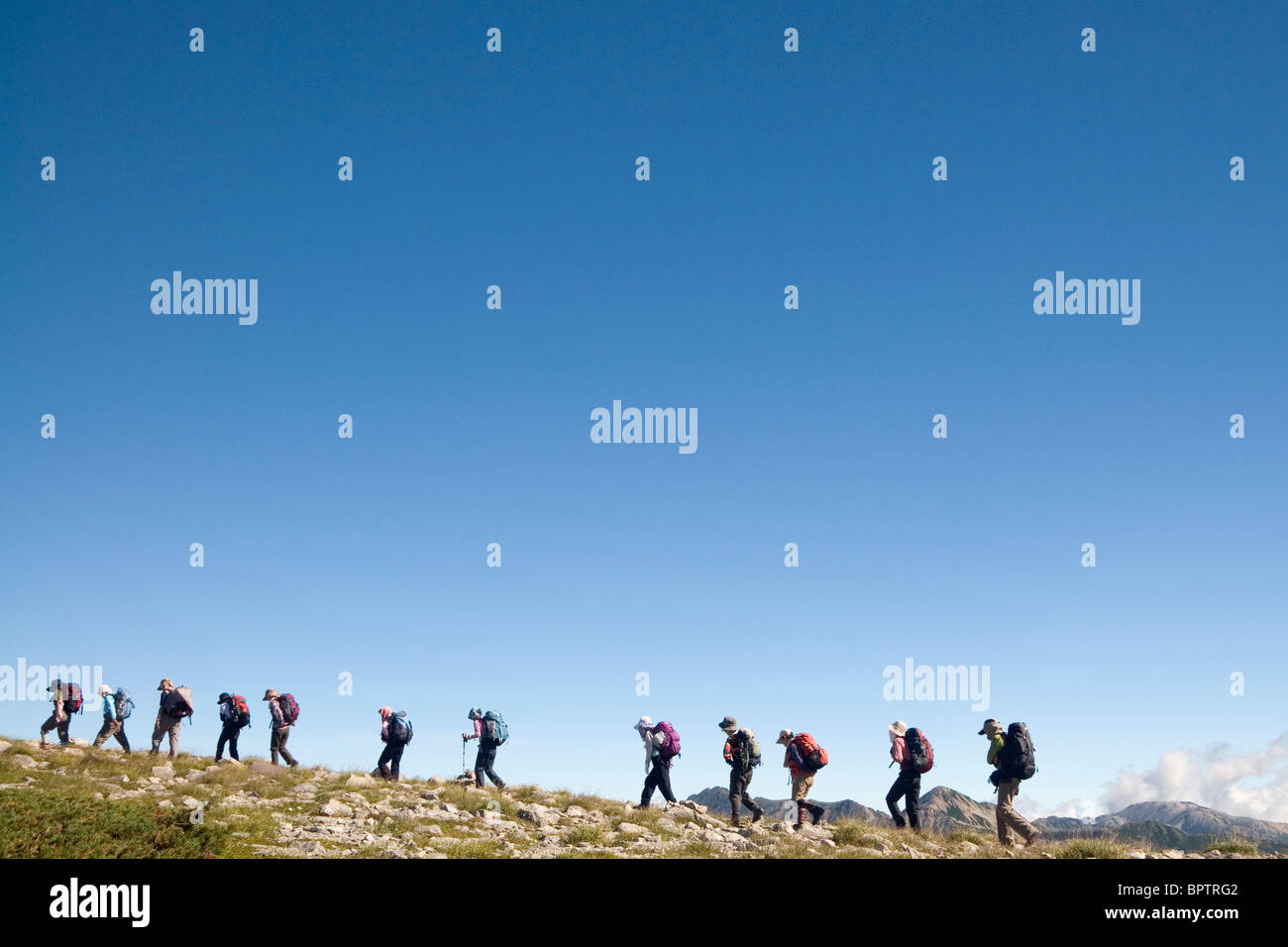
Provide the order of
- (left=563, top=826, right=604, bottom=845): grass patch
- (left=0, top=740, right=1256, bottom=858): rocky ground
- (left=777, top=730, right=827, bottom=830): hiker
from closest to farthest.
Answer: (left=0, top=740, right=1256, bottom=858): rocky ground < (left=563, top=826, right=604, bottom=845): grass patch < (left=777, top=730, right=827, bottom=830): hiker

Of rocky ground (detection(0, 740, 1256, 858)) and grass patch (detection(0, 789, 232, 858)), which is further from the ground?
grass patch (detection(0, 789, 232, 858))

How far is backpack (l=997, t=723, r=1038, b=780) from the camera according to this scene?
16.7 metres

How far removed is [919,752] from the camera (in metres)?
18.8

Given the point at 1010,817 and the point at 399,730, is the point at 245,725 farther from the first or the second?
the point at 1010,817

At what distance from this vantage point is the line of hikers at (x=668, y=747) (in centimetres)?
1697

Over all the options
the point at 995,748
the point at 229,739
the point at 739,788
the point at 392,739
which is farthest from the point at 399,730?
the point at 995,748

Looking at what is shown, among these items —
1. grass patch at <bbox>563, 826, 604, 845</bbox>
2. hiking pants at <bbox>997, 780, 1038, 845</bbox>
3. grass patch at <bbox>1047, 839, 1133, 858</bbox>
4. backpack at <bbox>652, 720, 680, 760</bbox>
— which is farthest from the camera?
backpack at <bbox>652, 720, 680, 760</bbox>

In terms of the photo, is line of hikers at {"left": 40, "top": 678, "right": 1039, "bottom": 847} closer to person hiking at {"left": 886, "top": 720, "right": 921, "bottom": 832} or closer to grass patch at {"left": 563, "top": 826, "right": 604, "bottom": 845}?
person hiking at {"left": 886, "top": 720, "right": 921, "bottom": 832}

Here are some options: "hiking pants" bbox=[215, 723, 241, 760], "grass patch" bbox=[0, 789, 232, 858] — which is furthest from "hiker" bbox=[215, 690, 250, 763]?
"grass patch" bbox=[0, 789, 232, 858]

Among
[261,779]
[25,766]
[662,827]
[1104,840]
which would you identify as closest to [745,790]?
[662,827]

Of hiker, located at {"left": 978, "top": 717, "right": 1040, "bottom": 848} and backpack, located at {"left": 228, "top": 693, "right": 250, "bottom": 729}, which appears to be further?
backpack, located at {"left": 228, "top": 693, "right": 250, "bottom": 729}

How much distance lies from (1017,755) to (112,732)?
2322cm
